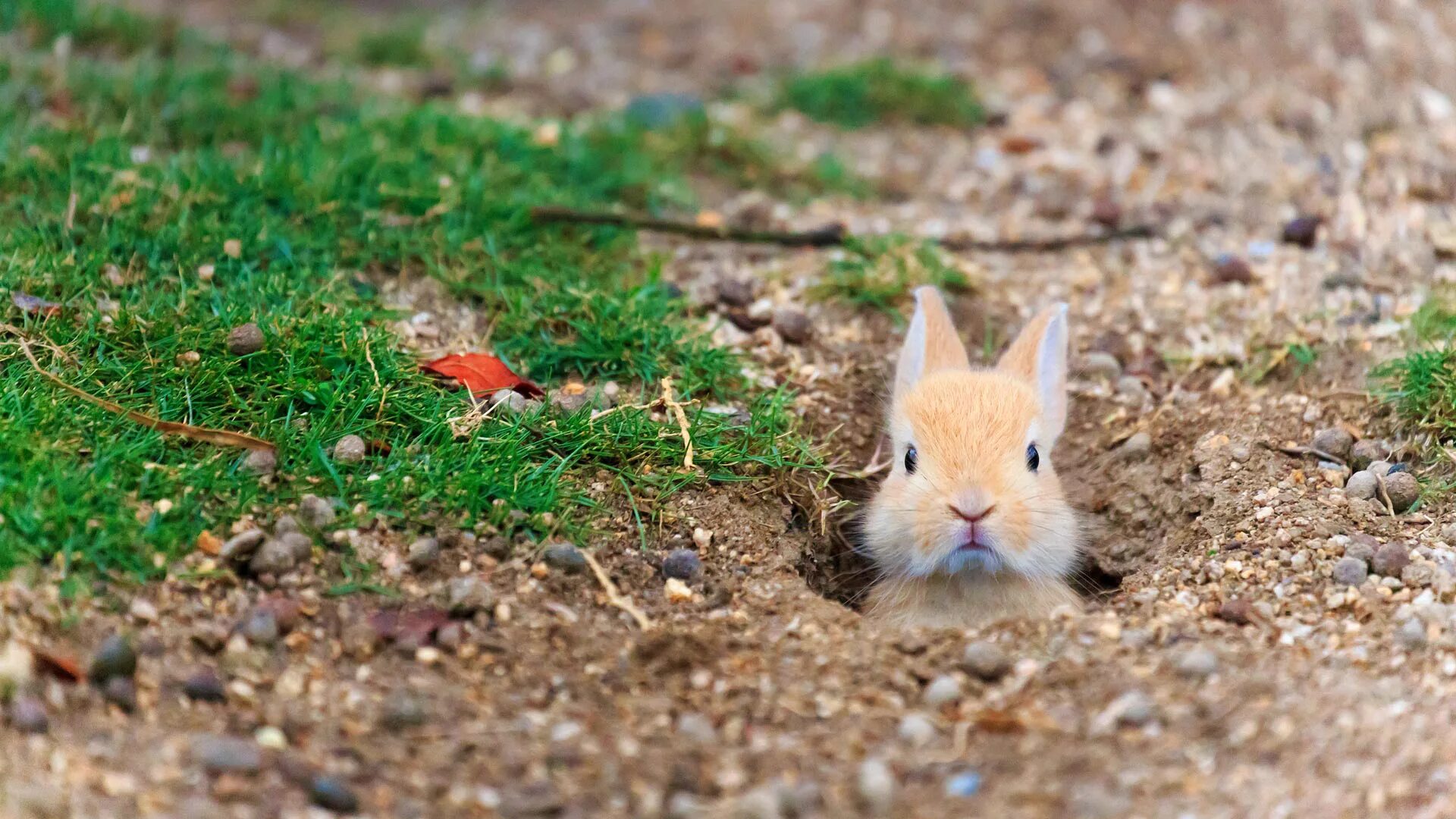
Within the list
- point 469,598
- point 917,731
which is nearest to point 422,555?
point 469,598

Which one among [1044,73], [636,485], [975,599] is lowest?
[975,599]

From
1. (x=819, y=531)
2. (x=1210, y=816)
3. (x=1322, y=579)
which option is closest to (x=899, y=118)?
(x=819, y=531)

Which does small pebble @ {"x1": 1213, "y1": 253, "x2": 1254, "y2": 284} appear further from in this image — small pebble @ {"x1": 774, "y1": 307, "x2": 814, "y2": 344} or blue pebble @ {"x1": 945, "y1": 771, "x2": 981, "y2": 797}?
blue pebble @ {"x1": 945, "y1": 771, "x2": 981, "y2": 797}

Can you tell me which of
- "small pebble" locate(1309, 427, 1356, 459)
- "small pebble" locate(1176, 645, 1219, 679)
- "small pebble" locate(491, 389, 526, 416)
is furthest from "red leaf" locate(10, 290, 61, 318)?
"small pebble" locate(1309, 427, 1356, 459)

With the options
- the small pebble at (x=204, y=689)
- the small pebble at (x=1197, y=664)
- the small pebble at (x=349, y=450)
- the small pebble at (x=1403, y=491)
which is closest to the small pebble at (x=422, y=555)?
the small pebble at (x=349, y=450)

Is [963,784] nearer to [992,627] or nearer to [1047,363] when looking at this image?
[992,627]

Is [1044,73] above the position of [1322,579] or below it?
above

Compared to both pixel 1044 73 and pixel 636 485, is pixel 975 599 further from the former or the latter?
pixel 1044 73
